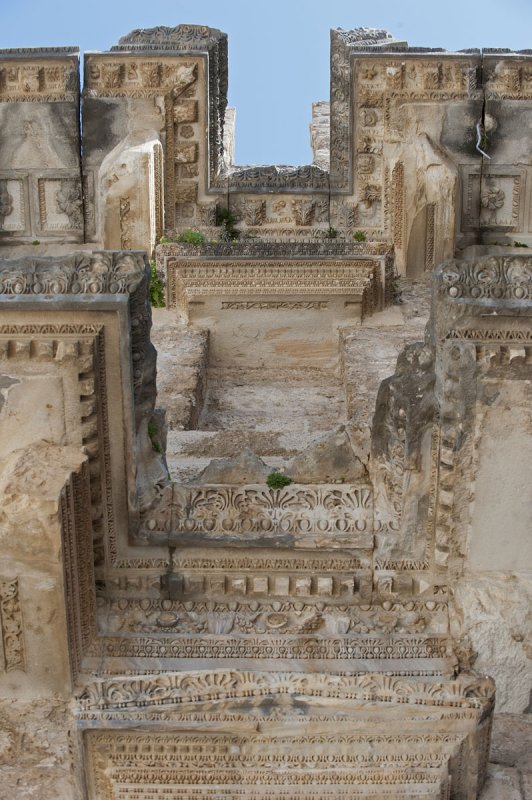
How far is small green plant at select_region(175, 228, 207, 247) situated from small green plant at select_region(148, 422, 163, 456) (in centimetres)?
513

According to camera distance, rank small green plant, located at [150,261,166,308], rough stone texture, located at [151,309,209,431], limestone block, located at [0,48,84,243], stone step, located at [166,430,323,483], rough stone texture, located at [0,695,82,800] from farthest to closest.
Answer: limestone block, located at [0,48,84,243] < small green plant, located at [150,261,166,308] < rough stone texture, located at [151,309,209,431] < stone step, located at [166,430,323,483] < rough stone texture, located at [0,695,82,800]

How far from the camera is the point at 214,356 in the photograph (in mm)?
9844

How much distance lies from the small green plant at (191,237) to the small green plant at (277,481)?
5366 millimetres

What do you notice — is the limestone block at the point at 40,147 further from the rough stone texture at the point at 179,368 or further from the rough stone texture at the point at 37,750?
the rough stone texture at the point at 37,750

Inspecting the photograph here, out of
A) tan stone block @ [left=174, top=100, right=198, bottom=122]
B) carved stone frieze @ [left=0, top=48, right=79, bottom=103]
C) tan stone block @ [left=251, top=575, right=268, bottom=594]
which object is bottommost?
tan stone block @ [left=251, top=575, right=268, bottom=594]

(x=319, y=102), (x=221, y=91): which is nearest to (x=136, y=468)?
(x=221, y=91)

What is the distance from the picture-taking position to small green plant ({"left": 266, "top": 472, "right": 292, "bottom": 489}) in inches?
201

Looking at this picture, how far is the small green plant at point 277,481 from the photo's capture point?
16.7ft

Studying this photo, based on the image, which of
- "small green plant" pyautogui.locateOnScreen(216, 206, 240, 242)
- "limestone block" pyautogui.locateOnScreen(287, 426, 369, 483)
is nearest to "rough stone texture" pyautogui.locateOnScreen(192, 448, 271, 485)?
"limestone block" pyautogui.locateOnScreen(287, 426, 369, 483)

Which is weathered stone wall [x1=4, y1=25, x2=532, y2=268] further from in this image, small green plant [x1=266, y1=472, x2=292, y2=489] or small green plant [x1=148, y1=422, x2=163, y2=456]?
small green plant [x1=266, y1=472, x2=292, y2=489]

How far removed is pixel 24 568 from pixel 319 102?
1389 cm

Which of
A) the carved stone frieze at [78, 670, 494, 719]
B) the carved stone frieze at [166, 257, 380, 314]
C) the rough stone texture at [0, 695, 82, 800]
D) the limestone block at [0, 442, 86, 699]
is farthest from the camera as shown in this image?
the carved stone frieze at [166, 257, 380, 314]

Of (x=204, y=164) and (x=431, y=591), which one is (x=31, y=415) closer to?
(x=431, y=591)

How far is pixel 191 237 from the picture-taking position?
34.1 ft
